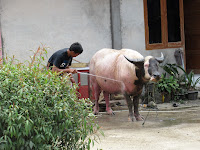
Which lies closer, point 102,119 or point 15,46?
point 102,119

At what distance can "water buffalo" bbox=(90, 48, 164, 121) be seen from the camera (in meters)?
7.55

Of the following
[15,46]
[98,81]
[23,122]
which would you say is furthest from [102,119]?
[23,122]

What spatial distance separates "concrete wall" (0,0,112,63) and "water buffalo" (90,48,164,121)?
1573 mm

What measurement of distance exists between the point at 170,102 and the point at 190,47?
4728 mm

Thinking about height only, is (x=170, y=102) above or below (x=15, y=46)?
below

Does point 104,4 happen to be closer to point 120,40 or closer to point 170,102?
point 120,40

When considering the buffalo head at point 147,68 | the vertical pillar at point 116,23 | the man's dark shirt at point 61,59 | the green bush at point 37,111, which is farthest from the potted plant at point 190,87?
the green bush at point 37,111

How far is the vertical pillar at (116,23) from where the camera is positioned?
1059 cm

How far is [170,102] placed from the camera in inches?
403

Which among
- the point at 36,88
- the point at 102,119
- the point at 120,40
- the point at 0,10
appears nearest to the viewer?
the point at 36,88

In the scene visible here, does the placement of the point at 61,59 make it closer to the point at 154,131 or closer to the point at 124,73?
the point at 124,73

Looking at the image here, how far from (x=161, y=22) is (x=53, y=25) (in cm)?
311

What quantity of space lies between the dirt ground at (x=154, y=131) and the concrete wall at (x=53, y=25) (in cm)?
237

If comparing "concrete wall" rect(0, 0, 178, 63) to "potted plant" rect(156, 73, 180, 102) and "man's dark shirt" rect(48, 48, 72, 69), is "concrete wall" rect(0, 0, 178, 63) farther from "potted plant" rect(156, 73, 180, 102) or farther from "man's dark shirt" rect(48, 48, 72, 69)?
"man's dark shirt" rect(48, 48, 72, 69)
